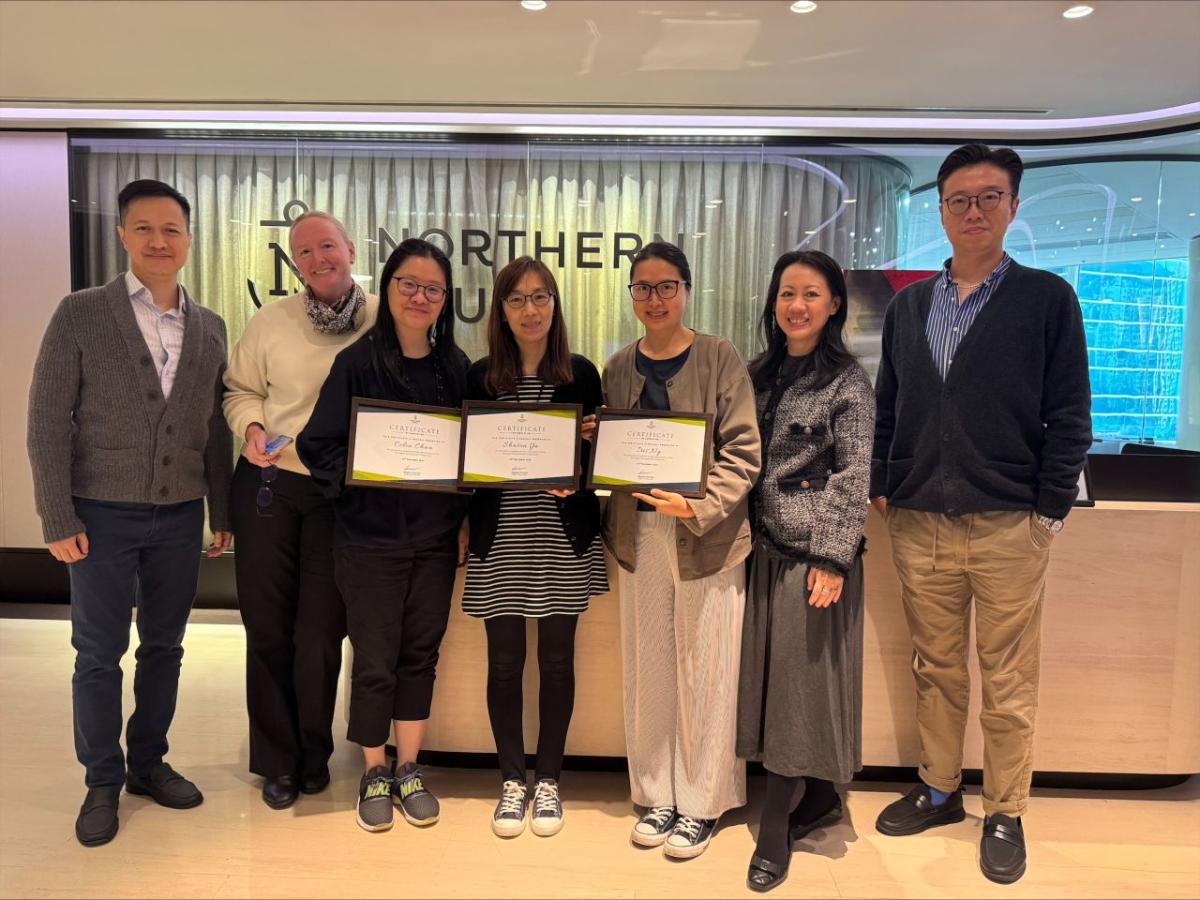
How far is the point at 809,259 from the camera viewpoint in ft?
6.77

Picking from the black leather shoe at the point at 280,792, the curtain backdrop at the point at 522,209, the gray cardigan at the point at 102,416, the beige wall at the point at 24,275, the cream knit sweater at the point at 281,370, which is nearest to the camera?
the gray cardigan at the point at 102,416

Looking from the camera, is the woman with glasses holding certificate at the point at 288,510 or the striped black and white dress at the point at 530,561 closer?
the striped black and white dress at the point at 530,561

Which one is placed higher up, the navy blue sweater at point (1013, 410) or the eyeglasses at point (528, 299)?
the eyeglasses at point (528, 299)

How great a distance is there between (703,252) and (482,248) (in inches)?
50.7

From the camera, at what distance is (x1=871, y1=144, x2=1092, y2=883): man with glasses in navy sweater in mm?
2084

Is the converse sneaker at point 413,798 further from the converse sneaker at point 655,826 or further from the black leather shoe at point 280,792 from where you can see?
the converse sneaker at point 655,826

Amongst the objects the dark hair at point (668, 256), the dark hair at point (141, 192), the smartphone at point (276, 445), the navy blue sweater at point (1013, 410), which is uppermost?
the dark hair at point (141, 192)

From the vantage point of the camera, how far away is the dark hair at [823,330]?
2.06 m

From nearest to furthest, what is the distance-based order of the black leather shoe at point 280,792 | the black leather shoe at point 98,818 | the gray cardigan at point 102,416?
1. the gray cardigan at point 102,416
2. the black leather shoe at point 98,818
3. the black leather shoe at point 280,792

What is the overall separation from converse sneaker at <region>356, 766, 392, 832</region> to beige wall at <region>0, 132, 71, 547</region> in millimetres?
3351

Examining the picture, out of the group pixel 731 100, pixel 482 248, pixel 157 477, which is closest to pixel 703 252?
pixel 731 100

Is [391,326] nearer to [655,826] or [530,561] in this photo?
[530,561]

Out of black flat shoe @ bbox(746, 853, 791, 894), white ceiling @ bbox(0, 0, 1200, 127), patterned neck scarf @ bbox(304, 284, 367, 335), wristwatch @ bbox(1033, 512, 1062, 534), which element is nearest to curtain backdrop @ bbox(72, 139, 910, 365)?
white ceiling @ bbox(0, 0, 1200, 127)

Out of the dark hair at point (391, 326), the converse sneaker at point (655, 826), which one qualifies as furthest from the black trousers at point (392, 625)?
the converse sneaker at point (655, 826)
